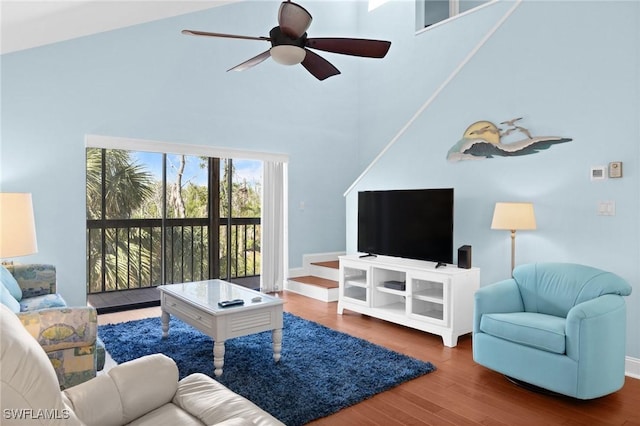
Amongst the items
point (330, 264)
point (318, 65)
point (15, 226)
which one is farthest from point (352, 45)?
point (330, 264)

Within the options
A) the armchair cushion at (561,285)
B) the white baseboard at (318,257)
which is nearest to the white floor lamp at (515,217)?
the armchair cushion at (561,285)

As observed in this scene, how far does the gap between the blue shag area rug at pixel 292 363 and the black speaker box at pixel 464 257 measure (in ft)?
3.35

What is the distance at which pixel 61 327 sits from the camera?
88.9 inches

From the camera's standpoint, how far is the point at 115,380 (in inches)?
61.6

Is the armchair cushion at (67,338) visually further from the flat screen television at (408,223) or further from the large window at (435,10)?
the large window at (435,10)

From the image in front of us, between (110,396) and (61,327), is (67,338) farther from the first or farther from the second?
(110,396)

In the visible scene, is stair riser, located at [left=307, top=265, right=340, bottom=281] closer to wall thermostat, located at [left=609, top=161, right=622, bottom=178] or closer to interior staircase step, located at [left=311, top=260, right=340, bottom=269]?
interior staircase step, located at [left=311, top=260, right=340, bottom=269]

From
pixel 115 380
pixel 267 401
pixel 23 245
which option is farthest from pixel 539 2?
pixel 23 245

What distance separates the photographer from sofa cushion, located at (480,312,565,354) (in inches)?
103

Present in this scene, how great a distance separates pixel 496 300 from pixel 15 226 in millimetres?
3441

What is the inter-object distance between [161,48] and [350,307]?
364 centimetres

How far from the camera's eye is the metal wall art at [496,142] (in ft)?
11.8

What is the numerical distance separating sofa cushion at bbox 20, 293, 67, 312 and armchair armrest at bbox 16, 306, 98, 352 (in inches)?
40.2

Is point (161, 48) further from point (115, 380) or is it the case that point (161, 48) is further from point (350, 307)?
point (115, 380)
